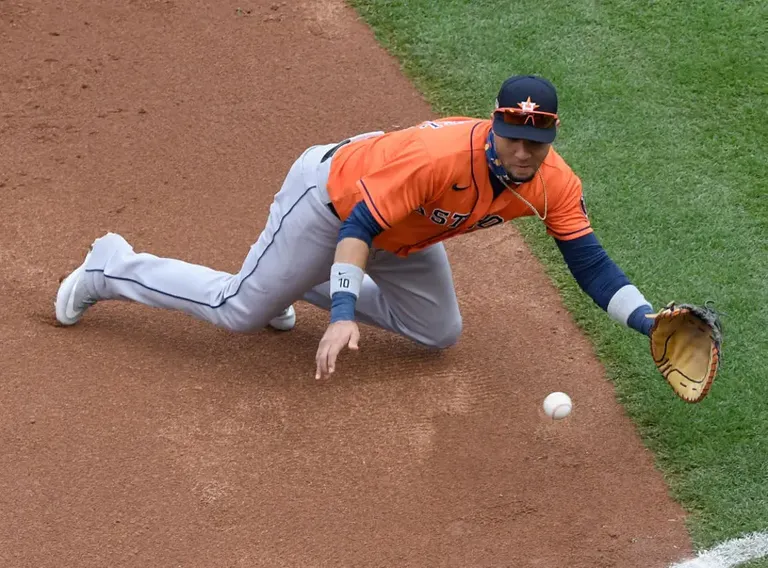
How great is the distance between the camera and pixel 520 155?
456cm

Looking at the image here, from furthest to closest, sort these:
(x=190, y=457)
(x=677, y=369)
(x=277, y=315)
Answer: (x=277, y=315), (x=190, y=457), (x=677, y=369)

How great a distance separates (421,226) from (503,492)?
1.32 m

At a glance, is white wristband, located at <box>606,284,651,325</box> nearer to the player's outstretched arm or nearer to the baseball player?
the baseball player

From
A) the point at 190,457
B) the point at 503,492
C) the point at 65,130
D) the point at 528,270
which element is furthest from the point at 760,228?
the point at 65,130

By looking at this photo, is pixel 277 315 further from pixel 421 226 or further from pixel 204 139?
pixel 204 139

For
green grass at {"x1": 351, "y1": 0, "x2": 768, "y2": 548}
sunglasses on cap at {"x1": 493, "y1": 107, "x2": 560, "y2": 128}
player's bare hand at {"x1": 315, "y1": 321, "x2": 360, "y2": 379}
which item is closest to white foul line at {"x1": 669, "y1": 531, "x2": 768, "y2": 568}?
green grass at {"x1": 351, "y1": 0, "x2": 768, "y2": 548}

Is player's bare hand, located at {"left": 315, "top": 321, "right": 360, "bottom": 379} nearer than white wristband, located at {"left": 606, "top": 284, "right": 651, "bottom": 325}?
Yes

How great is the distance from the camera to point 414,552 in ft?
16.3

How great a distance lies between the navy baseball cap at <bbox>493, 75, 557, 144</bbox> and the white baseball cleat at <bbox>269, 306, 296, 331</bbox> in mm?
1887

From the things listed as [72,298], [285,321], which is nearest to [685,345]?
[285,321]

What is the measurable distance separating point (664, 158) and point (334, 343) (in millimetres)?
3572

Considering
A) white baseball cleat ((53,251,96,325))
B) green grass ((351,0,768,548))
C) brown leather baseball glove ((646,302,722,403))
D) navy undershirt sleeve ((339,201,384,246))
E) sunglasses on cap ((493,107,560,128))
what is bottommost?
green grass ((351,0,768,548))

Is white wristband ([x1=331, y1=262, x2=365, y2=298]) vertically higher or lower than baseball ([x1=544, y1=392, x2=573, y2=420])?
higher

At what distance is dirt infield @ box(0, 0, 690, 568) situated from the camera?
197 inches
